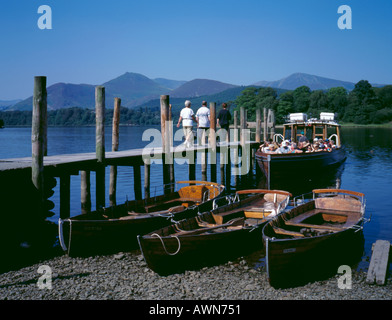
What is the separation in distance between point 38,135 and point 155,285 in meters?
5.31

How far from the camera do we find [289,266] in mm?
9070

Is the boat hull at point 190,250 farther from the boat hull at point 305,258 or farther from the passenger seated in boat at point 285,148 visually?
the passenger seated in boat at point 285,148

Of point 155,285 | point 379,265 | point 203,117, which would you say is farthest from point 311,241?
point 203,117

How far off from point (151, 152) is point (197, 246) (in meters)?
7.09

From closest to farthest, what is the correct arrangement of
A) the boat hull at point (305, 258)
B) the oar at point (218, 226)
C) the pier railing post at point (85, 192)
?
the boat hull at point (305, 258) < the oar at point (218, 226) < the pier railing post at point (85, 192)

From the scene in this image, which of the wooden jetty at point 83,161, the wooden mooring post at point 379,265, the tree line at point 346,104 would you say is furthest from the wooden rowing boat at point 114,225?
the tree line at point 346,104

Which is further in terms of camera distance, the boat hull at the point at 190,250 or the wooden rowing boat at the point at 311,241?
the boat hull at the point at 190,250

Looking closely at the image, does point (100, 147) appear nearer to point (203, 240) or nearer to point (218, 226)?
point (218, 226)

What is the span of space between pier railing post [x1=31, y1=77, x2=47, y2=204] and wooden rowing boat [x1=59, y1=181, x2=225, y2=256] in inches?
57.9

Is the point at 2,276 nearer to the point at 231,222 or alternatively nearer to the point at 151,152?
the point at 231,222

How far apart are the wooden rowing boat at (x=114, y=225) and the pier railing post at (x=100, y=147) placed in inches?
69.4

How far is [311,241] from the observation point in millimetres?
9273

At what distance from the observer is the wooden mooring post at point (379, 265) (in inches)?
360
